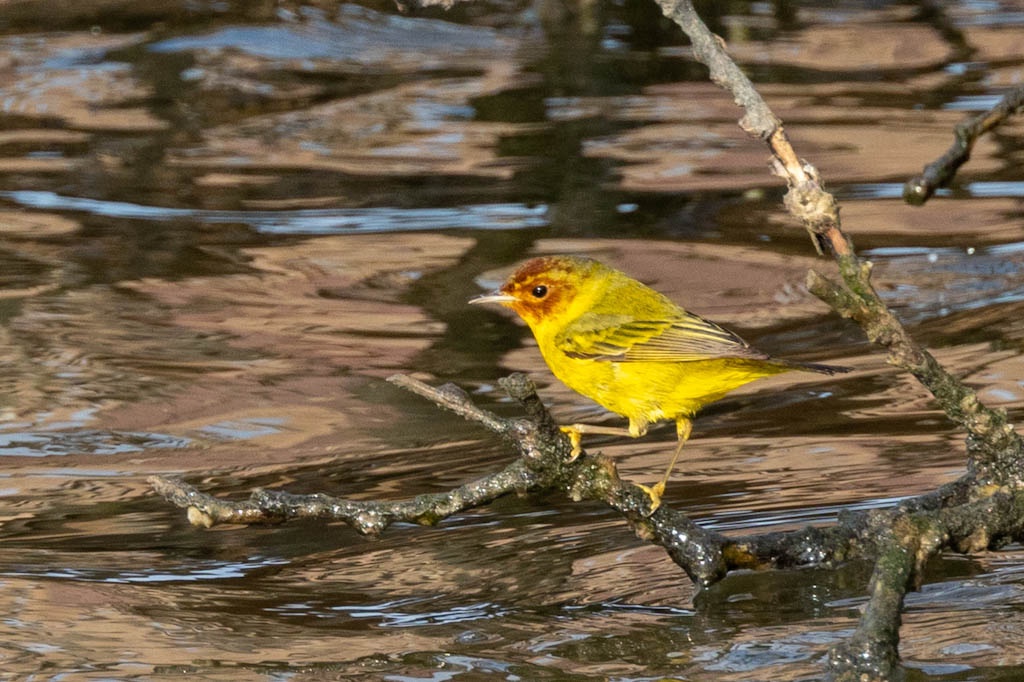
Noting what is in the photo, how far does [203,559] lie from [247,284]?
2737 mm

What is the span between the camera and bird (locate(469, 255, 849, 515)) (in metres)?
4.40

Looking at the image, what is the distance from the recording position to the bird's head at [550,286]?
4.78m

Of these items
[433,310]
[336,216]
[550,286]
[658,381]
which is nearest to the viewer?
[658,381]

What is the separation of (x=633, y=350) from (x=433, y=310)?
2481mm

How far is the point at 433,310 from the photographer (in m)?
6.87

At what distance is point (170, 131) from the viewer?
934 centimetres

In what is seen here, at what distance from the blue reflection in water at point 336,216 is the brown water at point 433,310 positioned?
3 centimetres

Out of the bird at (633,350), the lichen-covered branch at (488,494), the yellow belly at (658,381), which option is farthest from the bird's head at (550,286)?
the lichen-covered branch at (488,494)

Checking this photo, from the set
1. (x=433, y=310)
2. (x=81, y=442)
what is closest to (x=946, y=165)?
(x=81, y=442)

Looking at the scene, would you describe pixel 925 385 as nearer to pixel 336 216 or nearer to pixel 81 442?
pixel 81 442

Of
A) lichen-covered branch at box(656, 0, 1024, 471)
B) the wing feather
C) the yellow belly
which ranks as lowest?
the yellow belly

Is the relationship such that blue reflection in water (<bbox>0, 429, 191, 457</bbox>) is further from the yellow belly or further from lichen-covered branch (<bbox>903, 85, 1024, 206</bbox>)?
lichen-covered branch (<bbox>903, 85, 1024, 206</bbox>)

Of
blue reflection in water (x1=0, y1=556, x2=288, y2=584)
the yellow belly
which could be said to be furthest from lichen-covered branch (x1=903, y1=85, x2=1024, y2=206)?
blue reflection in water (x1=0, y1=556, x2=288, y2=584)

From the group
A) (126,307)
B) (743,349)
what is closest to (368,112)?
(126,307)
